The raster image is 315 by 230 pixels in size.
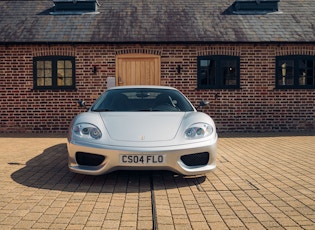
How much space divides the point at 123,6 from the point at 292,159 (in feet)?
27.4

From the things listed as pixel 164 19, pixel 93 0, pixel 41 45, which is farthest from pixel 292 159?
pixel 93 0

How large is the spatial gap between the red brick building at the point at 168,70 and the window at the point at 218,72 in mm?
32

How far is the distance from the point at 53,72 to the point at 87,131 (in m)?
6.47

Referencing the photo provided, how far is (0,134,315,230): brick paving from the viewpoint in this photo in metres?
2.98

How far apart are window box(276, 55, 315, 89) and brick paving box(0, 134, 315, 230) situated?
4.86 metres

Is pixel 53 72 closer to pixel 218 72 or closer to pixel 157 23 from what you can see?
pixel 157 23

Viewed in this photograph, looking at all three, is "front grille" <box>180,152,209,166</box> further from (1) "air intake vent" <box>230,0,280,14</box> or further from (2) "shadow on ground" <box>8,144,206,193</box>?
(1) "air intake vent" <box>230,0,280,14</box>

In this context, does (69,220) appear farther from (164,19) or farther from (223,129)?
(164,19)

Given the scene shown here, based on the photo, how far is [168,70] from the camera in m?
10.1

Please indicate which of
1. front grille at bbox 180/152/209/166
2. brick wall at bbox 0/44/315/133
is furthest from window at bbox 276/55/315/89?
front grille at bbox 180/152/209/166

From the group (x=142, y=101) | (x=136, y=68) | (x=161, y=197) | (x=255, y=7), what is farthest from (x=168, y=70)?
(x=161, y=197)

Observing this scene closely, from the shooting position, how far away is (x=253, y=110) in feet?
33.4

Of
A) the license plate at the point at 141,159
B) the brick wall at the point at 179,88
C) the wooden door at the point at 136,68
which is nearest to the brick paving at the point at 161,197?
the license plate at the point at 141,159

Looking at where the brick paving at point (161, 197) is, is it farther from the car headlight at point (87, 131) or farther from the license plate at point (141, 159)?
the car headlight at point (87, 131)
